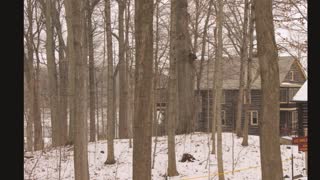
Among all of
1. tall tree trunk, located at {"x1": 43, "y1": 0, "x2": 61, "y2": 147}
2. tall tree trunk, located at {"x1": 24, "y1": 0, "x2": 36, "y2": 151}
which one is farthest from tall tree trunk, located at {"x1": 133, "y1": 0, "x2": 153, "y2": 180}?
tall tree trunk, located at {"x1": 43, "y1": 0, "x2": 61, "y2": 147}

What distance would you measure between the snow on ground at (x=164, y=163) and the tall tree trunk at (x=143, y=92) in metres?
6.27

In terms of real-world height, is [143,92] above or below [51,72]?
below

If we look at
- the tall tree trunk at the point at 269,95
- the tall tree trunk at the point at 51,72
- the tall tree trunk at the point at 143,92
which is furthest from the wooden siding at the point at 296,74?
the tall tree trunk at the point at 143,92

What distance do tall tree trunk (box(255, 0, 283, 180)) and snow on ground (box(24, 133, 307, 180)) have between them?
5.94 meters

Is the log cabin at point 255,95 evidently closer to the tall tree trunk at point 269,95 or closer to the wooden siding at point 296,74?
the wooden siding at point 296,74

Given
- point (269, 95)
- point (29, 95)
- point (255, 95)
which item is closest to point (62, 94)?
point (29, 95)

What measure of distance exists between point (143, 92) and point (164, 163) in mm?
9282

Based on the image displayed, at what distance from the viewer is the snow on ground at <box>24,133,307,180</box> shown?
13.0 m

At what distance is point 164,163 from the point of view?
569 inches

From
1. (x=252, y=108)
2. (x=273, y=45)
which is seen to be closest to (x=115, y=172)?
(x=273, y=45)

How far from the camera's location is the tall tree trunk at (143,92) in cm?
560

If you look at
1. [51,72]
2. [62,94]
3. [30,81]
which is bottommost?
[62,94]

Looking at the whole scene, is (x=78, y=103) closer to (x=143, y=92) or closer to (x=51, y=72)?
(x=143, y=92)
